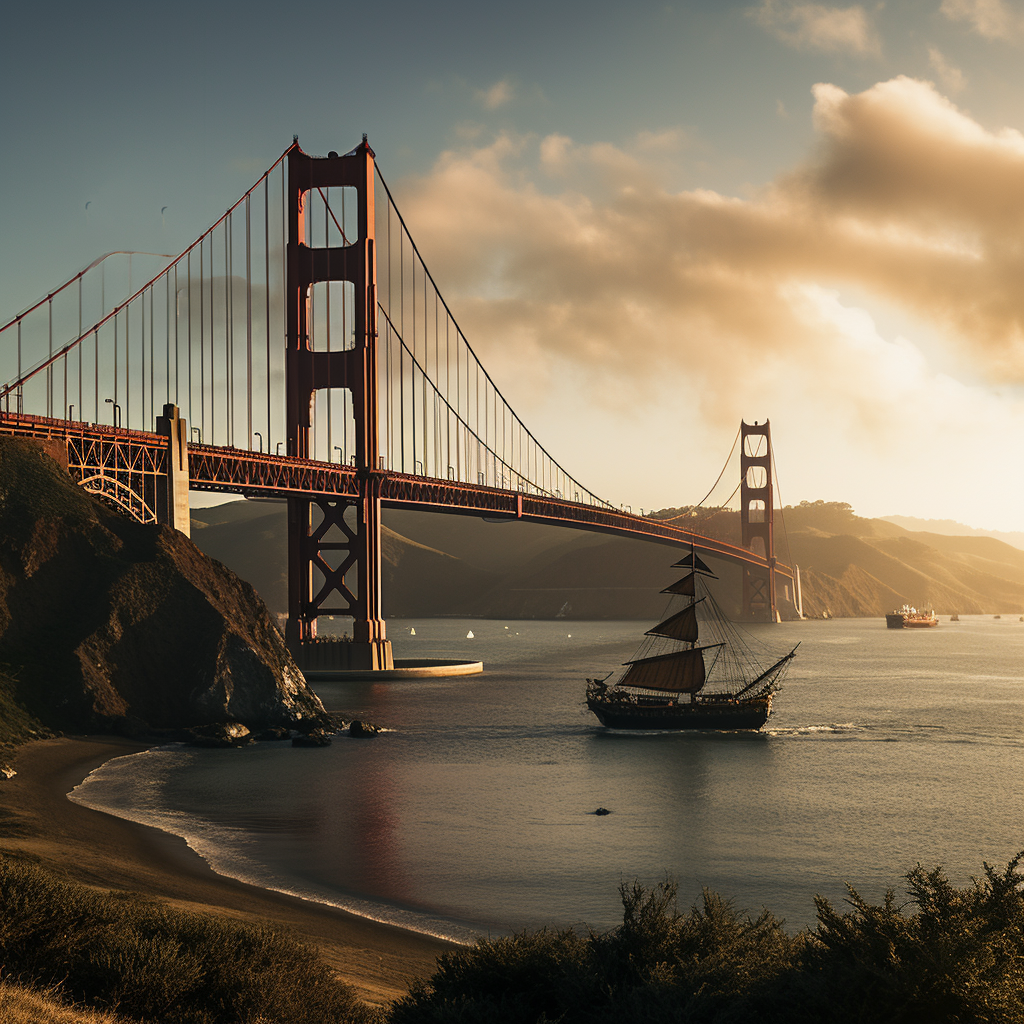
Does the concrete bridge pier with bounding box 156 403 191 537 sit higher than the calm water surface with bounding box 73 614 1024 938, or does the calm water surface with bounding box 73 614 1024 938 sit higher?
the concrete bridge pier with bounding box 156 403 191 537

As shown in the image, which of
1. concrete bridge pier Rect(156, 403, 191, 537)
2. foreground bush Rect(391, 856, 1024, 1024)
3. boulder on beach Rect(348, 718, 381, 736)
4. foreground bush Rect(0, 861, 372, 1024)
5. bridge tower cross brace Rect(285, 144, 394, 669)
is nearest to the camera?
foreground bush Rect(391, 856, 1024, 1024)

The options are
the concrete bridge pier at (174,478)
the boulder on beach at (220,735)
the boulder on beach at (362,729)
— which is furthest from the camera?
the concrete bridge pier at (174,478)

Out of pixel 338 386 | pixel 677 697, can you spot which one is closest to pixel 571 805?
pixel 677 697

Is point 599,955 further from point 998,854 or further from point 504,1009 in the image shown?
point 998,854

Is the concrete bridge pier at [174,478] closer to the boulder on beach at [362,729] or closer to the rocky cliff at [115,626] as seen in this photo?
the rocky cliff at [115,626]

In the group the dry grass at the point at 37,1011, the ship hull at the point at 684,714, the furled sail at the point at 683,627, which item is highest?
the furled sail at the point at 683,627

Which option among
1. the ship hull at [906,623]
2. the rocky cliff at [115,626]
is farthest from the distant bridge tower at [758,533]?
the rocky cliff at [115,626]

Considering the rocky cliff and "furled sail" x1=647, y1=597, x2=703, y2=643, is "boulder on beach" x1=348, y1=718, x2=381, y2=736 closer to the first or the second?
the rocky cliff

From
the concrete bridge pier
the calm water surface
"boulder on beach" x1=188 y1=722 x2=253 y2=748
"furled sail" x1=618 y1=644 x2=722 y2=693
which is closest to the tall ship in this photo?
"furled sail" x1=618 y1=644 x2=722 y2=693
